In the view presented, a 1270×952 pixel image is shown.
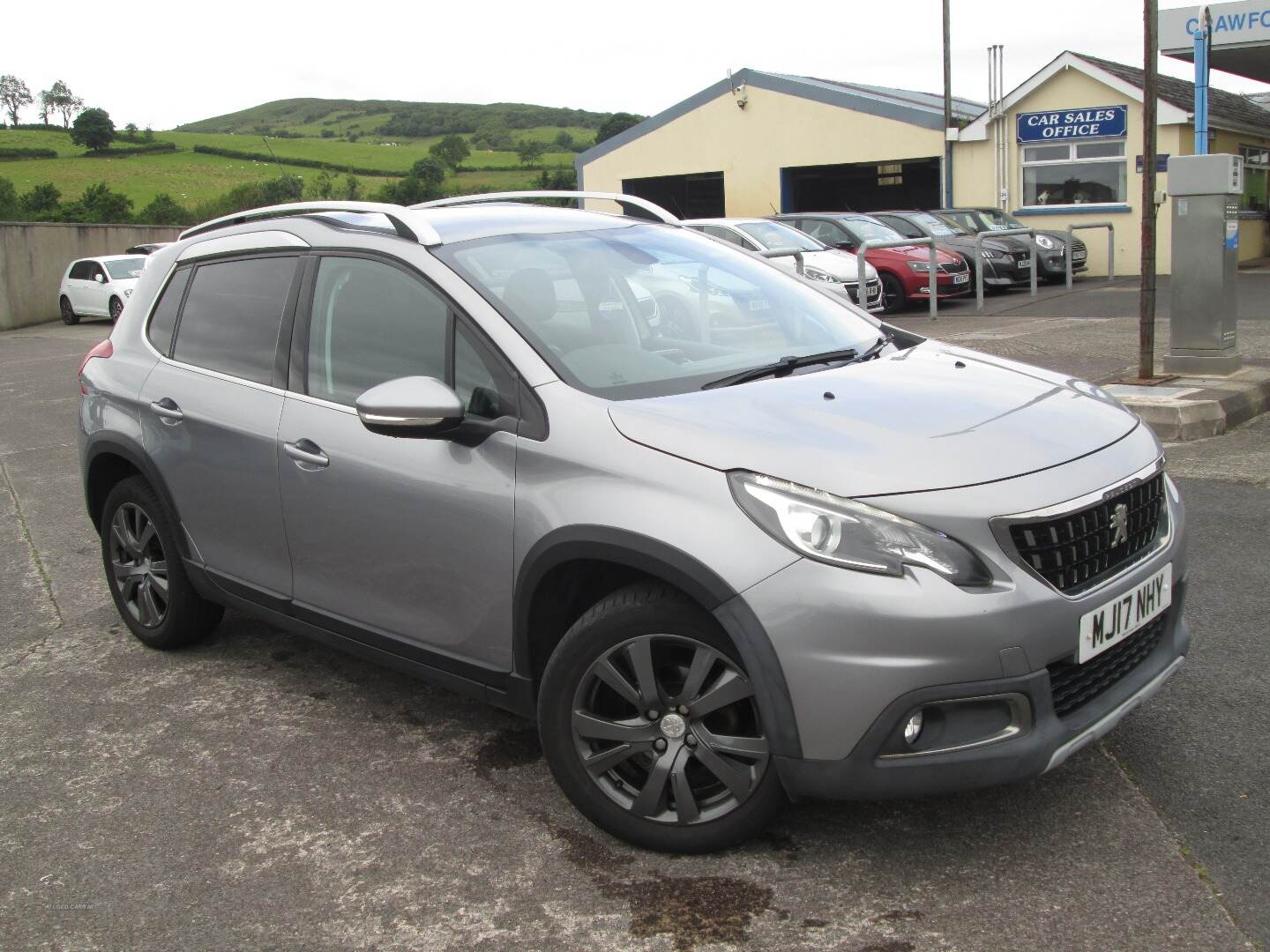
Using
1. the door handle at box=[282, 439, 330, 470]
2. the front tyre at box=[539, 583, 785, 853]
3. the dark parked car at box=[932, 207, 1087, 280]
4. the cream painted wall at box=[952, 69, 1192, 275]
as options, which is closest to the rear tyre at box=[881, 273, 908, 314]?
the dark parked car at box=[932, 207, 1087, 280]

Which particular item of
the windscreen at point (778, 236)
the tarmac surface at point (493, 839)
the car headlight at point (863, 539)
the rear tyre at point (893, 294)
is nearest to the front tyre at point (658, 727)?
the tarmac surface at point (493, 839)

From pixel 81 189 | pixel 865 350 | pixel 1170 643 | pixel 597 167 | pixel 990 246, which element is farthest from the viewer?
pixel 81 189

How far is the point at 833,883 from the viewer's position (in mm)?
3014

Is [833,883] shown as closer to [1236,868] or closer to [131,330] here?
[1236,868]

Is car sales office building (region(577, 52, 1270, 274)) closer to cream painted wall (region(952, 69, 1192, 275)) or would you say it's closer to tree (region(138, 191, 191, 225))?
cream painted wall (region(952, 69, 1192, 275))

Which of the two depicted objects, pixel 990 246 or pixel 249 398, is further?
pixel 990 246

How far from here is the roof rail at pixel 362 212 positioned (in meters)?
3.84

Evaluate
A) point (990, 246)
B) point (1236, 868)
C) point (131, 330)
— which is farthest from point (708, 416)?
point (990, 246)

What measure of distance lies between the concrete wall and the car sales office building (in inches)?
532

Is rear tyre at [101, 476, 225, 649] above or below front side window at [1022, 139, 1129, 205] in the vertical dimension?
below

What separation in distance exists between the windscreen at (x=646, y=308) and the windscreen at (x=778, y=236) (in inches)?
526

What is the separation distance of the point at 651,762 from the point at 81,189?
187 feet

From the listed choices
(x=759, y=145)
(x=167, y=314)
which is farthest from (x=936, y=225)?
(x=167, y=314)

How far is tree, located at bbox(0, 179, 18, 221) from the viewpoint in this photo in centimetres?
4103
